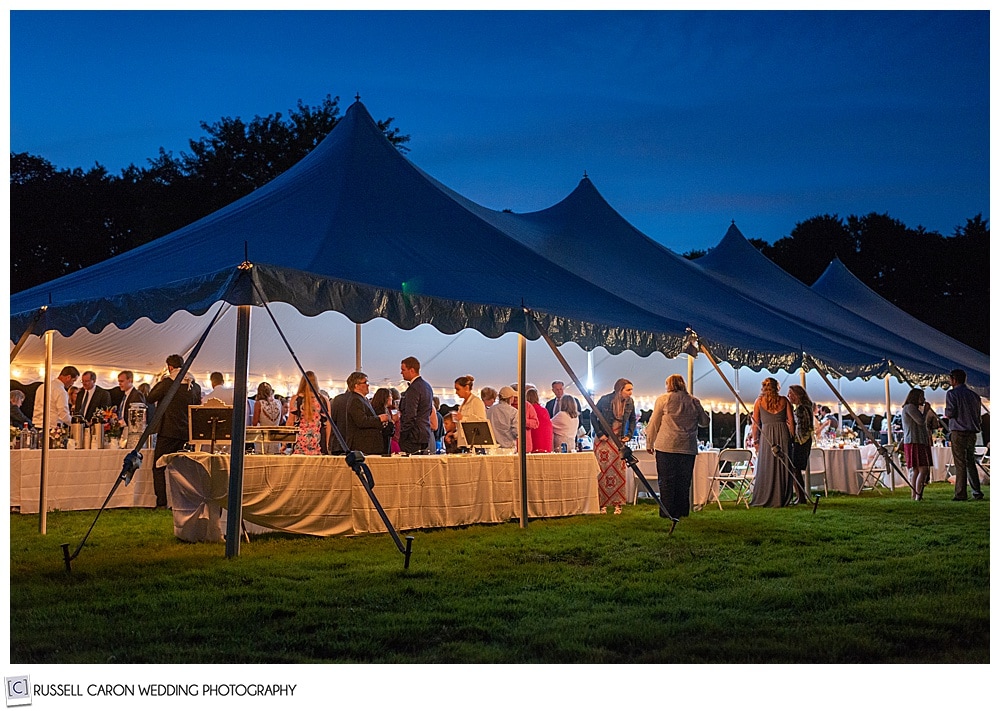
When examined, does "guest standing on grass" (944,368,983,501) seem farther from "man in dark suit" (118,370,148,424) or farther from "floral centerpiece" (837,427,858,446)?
"man in dark suit" (118,370,148,424)

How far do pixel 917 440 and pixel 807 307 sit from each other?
3.21m

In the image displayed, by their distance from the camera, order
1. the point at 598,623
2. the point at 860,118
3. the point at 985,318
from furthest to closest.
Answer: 1. the point at 985,318
2. the point at 860,118
3. the point at 598,623

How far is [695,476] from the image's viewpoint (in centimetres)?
1287

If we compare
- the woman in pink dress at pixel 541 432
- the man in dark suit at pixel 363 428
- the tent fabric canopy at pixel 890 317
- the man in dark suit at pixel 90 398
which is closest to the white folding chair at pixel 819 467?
the tent fabric canopy at pixel 890 317

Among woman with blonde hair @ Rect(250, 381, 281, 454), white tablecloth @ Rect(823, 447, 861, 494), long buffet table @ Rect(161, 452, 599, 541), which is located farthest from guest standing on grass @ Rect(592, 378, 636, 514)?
white tablecloth @ Rect(823, 447, 861, 494)

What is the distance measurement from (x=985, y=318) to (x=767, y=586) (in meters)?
27.7

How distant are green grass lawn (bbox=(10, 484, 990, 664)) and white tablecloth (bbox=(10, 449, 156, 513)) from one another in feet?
5.79

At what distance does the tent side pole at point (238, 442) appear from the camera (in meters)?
7.49

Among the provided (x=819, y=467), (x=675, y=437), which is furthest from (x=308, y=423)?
(x=819, y=467)

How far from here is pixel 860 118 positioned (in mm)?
23875

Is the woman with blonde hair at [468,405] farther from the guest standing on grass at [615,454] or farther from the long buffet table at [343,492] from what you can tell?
the guest standing on grass at [615,454]

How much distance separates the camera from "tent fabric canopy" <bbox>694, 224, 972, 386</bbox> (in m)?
15.4

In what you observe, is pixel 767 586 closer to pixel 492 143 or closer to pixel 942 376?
pixel 942 376

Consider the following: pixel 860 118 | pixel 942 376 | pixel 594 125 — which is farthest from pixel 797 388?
pixel 594 125
